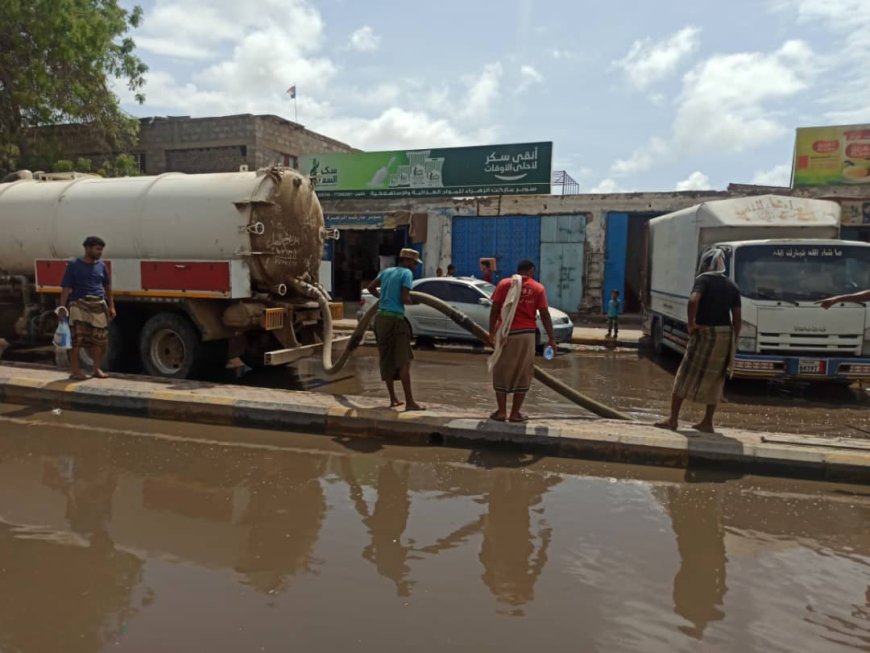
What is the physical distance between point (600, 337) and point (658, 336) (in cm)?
194

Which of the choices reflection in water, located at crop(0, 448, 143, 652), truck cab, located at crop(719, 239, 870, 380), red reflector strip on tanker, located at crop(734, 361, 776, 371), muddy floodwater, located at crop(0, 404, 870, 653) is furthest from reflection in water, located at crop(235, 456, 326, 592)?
truck cab, located at crop(719, 239, 870, 380)

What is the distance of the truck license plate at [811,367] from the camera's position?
758 cm

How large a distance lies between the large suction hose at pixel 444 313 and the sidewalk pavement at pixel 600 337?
398 centimetres

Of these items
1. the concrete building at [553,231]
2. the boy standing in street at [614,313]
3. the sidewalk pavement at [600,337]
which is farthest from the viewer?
the concrete building at [553,231]

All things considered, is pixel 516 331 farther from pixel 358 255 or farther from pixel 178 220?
pixel 358 255

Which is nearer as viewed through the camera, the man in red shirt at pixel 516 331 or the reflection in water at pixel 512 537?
the reflection in water at pixel 512 537

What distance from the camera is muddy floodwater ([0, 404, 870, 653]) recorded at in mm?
2705

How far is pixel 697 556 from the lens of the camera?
3436 millimetres

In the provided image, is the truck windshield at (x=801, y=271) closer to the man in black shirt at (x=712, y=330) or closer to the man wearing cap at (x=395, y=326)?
the man in black shirt at (x=712, y=330)

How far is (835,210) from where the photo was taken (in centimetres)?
907

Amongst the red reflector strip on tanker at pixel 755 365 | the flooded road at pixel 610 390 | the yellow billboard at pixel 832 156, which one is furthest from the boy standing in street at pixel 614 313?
the yellow billboard at pixel 832 156

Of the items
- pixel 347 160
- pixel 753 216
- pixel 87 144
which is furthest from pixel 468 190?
pixel 87 144

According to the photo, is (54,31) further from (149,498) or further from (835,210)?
(835,210)

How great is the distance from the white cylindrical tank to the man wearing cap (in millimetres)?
2374
